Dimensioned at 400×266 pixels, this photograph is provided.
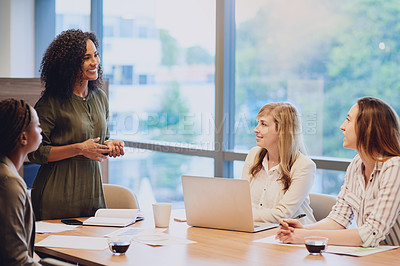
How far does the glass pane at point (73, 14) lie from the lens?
6.48 meters

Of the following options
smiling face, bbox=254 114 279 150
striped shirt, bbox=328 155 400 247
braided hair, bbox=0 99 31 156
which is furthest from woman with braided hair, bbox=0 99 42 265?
smiling face, bbox=254 114 279 150

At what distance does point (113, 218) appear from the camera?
2713 millimetres

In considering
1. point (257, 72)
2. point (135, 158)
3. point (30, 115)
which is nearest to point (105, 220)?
point (30, 115)

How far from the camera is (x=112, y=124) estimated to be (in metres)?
6.20

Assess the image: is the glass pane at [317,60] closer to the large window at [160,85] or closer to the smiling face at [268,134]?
the large window at [160,85]

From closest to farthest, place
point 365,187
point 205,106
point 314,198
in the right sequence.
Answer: point 365,187 < point 314,198 < point 205,106

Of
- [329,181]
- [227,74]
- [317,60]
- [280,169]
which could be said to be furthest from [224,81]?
[280,169]

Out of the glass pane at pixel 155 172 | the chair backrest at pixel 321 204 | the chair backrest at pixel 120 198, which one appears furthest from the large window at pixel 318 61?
the chair backrest at pixel 120 198

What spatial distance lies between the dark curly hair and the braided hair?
3.49 ft

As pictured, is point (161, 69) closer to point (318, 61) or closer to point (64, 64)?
point (318, 61)

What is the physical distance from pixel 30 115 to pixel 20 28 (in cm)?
522

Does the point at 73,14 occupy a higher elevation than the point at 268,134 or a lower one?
higher

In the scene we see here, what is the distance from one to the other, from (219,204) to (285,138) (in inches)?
26.8

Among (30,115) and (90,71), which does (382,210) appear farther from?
(90,71)
